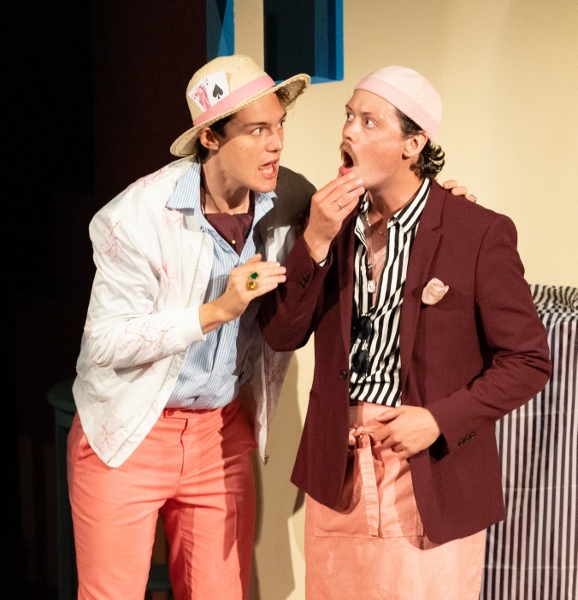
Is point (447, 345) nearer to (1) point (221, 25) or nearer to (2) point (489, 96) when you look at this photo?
(2) point (489, 96)

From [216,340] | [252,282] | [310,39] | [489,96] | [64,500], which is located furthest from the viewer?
[64,500]

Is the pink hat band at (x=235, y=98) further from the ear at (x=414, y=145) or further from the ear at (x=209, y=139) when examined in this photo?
the ear at (x=414, y=145)

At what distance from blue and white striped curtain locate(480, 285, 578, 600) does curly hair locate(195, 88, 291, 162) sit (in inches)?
39.3

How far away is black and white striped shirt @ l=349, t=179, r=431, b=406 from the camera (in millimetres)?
2225

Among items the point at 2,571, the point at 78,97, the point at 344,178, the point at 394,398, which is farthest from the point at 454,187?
the point at 2,571

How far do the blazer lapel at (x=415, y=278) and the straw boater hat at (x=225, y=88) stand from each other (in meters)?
0.52

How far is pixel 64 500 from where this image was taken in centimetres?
302

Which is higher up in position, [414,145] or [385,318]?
[414,145]

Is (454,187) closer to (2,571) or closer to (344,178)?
(344,178)

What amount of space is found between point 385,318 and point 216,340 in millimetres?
477

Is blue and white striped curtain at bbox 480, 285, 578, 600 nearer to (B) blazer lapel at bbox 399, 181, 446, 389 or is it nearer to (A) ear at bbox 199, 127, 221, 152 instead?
(B) blazer lapel at bbox 399, 181, 446, 389

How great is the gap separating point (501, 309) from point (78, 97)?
201 centimetres

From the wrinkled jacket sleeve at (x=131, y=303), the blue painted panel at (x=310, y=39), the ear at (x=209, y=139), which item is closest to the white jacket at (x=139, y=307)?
the wrinkled jacket sleeve at (x=131, y=303)

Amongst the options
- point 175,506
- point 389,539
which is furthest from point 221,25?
point 389,539
